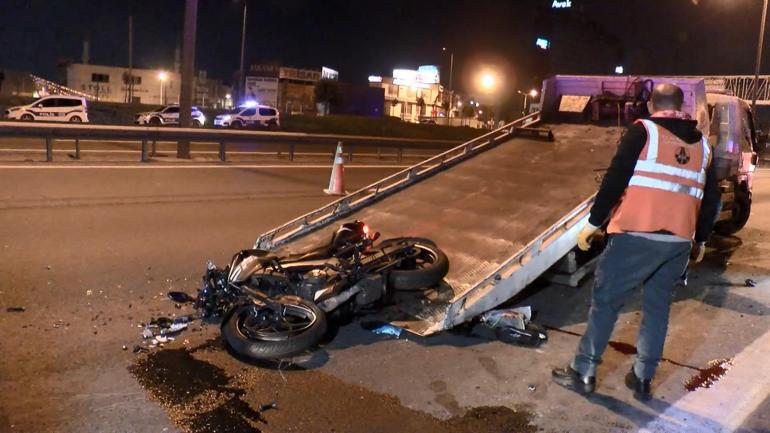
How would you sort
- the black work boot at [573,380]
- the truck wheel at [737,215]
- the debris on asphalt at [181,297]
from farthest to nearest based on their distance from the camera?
1. the truck wheel at [737,215]
2. the debris on asphalt at [181,297]
3. the black work boot at [573,380]

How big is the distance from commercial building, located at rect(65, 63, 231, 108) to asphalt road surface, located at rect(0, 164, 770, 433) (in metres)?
67.6

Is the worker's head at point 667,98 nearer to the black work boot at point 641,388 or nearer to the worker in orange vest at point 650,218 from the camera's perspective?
the worker in orange vest at point 650,218

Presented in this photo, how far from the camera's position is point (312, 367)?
4.50m

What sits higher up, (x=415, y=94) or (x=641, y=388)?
(x=415, y=94)

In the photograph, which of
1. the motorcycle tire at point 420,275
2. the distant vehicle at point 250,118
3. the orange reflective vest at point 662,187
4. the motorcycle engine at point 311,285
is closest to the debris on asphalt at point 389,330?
the motorcycle tire at point 420,275

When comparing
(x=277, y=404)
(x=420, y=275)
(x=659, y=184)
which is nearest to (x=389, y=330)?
(x=420, y=275)

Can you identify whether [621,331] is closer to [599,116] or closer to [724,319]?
[724,319]

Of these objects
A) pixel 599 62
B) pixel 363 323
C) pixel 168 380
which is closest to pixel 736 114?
pixel 363 323

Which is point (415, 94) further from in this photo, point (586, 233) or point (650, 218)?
point (650, 218)

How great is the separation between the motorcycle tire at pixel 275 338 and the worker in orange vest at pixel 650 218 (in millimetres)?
1759

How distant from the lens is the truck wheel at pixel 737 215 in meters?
9.83

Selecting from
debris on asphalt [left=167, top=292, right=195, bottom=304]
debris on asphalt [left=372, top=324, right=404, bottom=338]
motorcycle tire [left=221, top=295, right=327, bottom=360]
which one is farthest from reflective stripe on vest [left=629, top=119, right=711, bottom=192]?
debris on asphalt [left=167, top=292, right=195, bottom=304]

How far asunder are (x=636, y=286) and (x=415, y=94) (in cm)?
8649

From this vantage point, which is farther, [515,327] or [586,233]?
[515,327]
